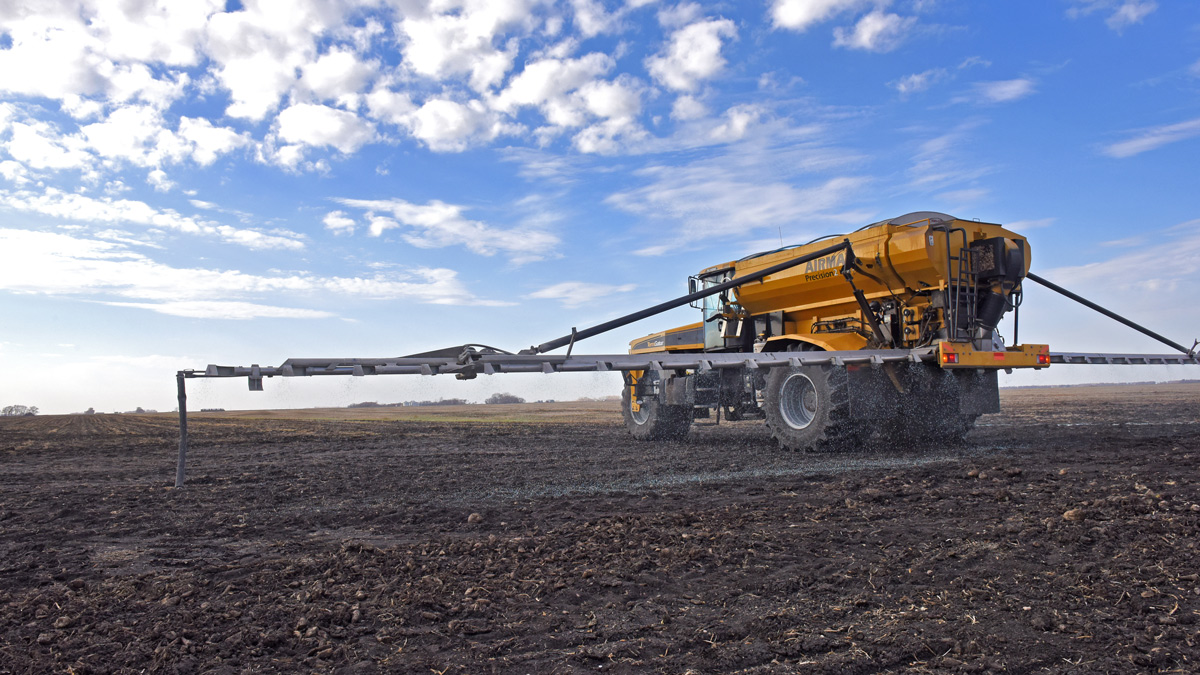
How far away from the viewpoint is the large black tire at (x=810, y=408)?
33.1 feet

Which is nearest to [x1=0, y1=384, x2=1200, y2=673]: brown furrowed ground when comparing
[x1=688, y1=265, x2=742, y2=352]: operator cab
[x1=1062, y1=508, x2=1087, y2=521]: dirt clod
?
[x1=1062, y1=508, x2=1087, y2=521]: dirt clod

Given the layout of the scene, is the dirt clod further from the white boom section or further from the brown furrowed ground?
the white boom section

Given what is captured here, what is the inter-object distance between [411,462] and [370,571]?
20.9ft

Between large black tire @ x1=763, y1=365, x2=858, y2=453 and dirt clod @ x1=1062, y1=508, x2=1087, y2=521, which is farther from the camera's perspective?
large black tire @ x1=763, y1=365, x2=858, y2=453

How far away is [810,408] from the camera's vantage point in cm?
1070

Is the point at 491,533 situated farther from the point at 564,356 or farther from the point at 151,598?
the point at 564,356

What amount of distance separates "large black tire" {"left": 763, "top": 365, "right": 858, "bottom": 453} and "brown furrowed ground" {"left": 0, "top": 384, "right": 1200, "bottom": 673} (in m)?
2.29

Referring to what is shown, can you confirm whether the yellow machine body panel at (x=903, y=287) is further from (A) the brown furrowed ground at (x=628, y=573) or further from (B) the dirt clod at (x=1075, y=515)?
(B) the dirt clod at (x=1075, y=515)

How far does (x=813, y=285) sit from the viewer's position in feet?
36.9

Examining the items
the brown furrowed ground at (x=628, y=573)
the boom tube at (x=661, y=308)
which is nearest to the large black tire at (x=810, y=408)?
the boom tube at (x=661, y=308)

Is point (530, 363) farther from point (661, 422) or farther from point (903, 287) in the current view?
point (661, 422)

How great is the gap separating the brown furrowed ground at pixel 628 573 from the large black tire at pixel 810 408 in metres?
2.29

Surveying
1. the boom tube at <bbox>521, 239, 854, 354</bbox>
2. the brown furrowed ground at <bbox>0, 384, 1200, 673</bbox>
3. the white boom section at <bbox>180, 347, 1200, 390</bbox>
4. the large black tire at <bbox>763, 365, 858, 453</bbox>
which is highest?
the boom tube at <bbox>521, 239, 854, 354</bbox>

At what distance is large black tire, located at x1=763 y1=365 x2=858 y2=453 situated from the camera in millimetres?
10102
